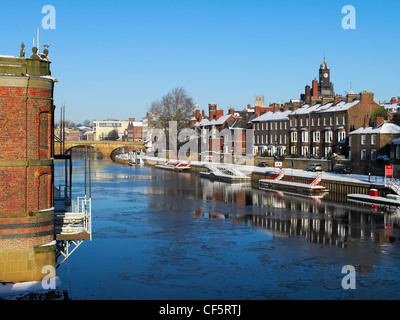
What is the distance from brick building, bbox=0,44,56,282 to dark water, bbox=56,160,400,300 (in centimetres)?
423

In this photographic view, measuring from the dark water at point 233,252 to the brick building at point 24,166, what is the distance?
4233 millimetres

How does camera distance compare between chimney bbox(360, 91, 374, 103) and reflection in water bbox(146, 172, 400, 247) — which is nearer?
reflection in water bbox(146, 172, 400, 247)

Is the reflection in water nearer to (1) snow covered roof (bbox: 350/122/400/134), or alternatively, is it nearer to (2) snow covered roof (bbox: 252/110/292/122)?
(1) snow covered roof (bbox: 350/122/400/134)

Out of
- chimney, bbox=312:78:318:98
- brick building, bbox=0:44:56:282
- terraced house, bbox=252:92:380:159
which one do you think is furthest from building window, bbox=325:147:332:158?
brick building, bbox=0:44:56:282

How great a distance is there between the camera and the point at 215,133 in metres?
124

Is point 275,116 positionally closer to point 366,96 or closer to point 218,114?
point 366,96

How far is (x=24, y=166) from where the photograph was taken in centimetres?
1802

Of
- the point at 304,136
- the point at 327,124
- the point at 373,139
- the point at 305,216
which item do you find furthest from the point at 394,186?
the point at 304,136

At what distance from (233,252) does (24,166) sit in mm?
15027

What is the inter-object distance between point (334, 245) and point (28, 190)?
1997 centimetres

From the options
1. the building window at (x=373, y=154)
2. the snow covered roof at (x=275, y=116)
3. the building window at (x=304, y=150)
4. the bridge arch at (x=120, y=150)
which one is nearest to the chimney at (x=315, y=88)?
the snow covered roof at (x=275, y=116)

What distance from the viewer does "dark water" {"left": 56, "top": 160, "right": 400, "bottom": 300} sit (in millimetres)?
22516
